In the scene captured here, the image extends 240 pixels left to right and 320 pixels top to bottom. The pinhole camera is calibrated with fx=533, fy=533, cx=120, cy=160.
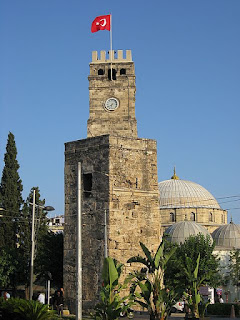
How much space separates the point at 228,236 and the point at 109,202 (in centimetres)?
3991

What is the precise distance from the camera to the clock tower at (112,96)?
171ft

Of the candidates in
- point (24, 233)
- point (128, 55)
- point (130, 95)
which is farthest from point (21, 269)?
point (128, 55)

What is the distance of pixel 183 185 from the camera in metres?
75.1

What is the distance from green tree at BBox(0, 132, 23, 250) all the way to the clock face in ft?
33.5

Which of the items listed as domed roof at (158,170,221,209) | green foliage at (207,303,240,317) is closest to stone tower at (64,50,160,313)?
green foliage at (207,303,240,317)

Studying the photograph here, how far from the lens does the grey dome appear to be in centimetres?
7131

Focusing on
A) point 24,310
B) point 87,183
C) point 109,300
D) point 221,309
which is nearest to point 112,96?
point 87,183

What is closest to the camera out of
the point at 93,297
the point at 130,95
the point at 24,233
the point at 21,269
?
the point at 93,297

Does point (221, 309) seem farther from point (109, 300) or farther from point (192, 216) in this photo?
point (192, 216)

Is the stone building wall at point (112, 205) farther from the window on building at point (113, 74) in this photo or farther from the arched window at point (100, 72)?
the arched window at point (100, 72)

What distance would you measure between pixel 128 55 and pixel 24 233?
21171 millimetres

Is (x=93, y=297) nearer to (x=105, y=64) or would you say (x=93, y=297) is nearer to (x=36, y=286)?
(x=36, y=286)

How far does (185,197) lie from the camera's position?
236 feet

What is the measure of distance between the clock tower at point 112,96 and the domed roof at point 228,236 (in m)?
19.2
